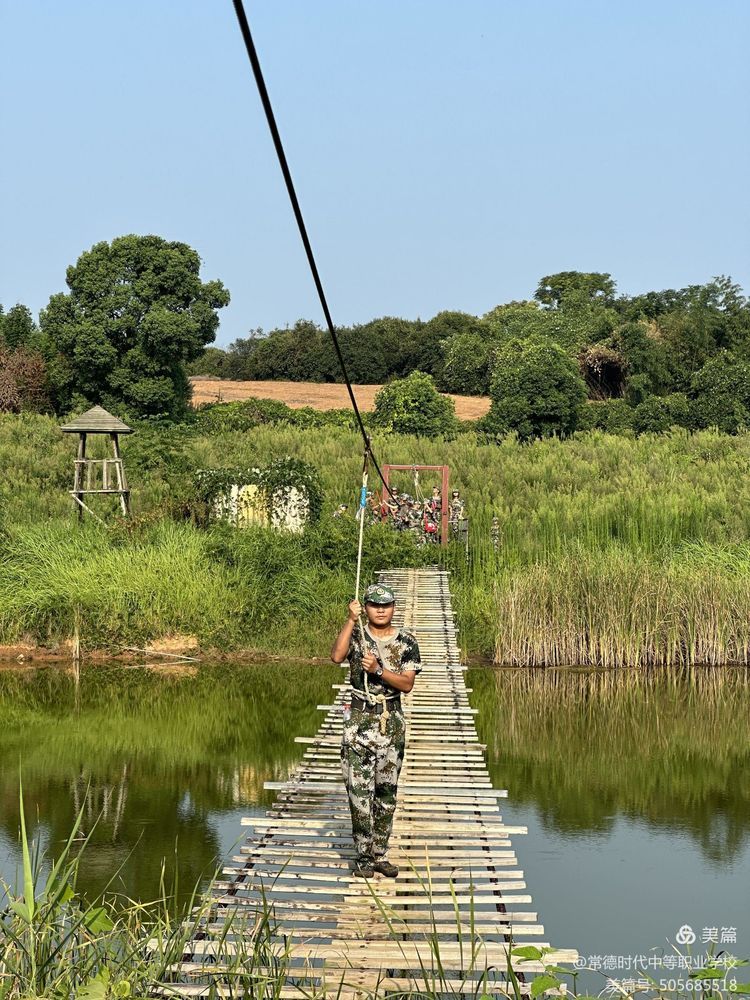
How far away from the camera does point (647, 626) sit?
476 inches

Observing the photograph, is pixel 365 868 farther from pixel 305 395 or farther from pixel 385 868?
pixel 305 395

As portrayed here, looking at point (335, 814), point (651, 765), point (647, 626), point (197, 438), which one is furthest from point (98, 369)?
point (335, 814)

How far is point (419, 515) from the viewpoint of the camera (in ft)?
51.5

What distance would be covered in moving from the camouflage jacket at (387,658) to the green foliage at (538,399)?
63.6 ft

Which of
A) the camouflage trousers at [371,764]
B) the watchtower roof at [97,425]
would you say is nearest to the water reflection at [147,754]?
the camouflage trousers at [371,764]

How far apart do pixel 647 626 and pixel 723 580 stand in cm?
88

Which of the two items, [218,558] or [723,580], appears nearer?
[723,580]

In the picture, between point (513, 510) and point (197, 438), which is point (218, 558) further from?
point (197, 438)

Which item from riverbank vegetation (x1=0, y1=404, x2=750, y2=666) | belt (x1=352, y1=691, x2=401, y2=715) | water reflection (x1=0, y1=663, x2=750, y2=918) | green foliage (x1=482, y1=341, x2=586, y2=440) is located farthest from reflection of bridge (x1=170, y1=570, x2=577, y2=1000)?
green foliage (x1=482, y1=341, x2=586, y2=440)

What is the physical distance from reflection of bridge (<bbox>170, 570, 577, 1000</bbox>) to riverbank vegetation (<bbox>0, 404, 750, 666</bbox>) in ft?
12.8

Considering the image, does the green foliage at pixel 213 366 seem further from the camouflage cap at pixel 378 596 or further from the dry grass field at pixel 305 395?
the camouflage cap at pixel 378 596

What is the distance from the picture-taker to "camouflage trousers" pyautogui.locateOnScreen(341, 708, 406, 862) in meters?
4.95

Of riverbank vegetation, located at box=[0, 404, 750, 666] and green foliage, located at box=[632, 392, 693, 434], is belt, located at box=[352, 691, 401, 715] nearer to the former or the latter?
riverbank vegetation, located at box=[0, 404, 750, 666]

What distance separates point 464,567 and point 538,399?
10530mm
